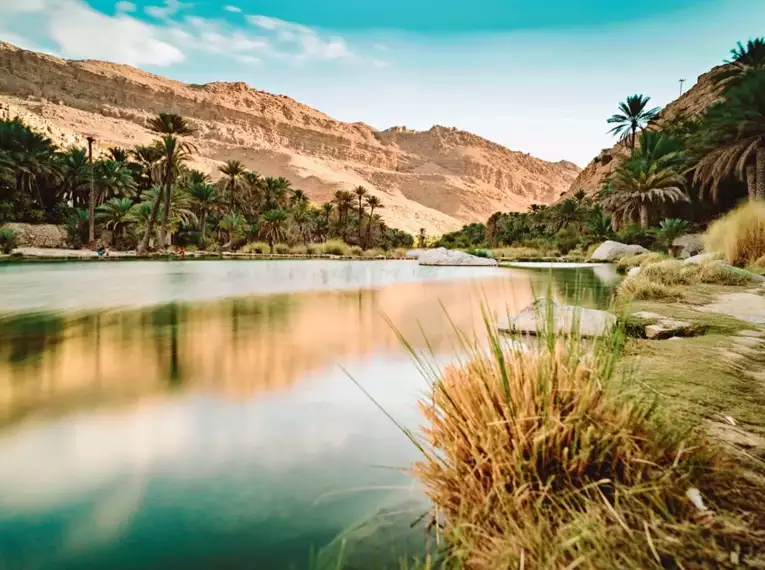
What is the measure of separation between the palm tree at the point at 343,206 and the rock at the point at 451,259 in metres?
23.5

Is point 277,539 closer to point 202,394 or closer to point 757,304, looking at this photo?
point 202,394

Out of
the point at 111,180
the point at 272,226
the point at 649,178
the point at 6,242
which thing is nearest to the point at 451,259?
the point at 649,178

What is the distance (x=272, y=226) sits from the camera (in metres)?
41.6

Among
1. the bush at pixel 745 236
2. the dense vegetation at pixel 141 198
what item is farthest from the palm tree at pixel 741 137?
the dense vegetation at pixel 141 198

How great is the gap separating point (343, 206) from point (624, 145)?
34318 millimetres

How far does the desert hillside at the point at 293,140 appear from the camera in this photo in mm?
92938

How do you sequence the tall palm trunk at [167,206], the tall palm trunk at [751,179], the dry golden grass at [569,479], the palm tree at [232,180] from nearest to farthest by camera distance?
the dry golden grass at [569,479]
the tall palm trunk at [751,179]
the tall palm trunk at [167,206]
the palm tree at [232,180]

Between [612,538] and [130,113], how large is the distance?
124 m

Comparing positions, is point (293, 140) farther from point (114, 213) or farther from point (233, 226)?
point (114, 213)

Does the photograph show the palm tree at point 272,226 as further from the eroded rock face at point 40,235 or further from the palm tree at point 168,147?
the eroded rock face at point 40,235

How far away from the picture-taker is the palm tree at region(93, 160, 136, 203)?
36.1m

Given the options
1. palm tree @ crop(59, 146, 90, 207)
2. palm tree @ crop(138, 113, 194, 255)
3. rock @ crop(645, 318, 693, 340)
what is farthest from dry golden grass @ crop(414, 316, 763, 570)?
palm tree @ crop(59, 146, 90, 207)

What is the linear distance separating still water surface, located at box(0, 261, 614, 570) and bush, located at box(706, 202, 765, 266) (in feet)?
26.8

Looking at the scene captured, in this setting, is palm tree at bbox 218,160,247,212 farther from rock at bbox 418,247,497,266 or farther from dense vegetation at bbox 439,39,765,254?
dense vegetation at bbox 439,39,765,254
